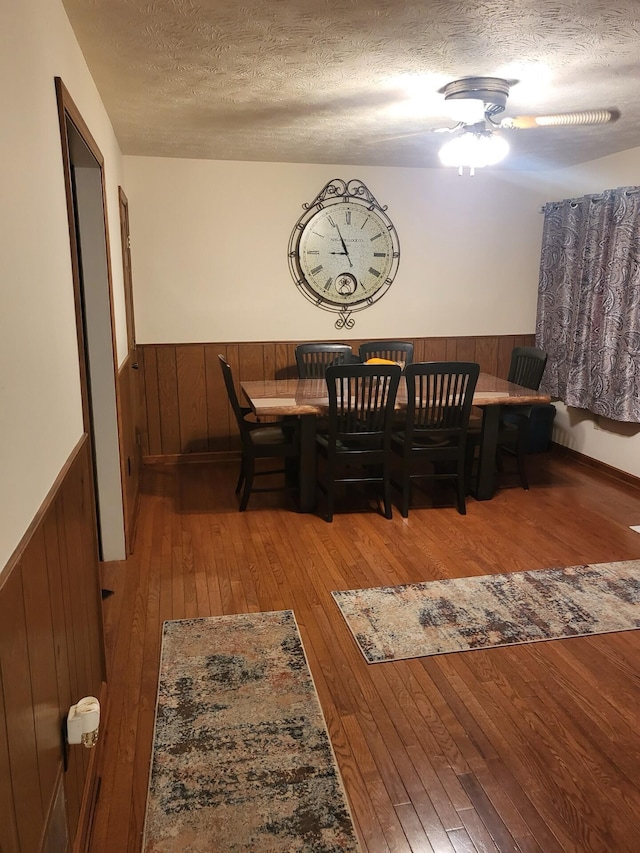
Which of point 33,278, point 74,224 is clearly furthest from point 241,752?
point 74,224

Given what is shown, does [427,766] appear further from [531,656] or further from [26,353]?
[26,353]

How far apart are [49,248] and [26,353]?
17.7 inches

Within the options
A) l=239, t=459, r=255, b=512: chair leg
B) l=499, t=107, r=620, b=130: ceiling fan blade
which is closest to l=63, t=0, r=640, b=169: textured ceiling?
l=499, t=107, r=620, b=130: ceiling fan blade

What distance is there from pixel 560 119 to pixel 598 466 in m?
2.74

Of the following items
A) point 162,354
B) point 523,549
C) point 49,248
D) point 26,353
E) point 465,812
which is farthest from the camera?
point 162,354

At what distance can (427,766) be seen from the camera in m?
1.97

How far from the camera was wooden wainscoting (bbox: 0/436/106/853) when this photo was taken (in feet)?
3.56

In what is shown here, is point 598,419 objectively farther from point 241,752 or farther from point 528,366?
point 241,752

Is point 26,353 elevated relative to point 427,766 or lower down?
elevated

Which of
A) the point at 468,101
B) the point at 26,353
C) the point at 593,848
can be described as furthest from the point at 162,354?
the point at 593,848

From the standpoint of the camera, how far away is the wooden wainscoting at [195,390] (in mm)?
4973

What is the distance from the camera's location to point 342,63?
258 centimetres

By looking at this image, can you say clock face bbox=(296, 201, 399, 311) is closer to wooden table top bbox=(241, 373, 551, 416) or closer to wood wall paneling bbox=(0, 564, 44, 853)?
wooden table top bbox=(241, 373, 551, 416)

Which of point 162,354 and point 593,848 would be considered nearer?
point 593,848
